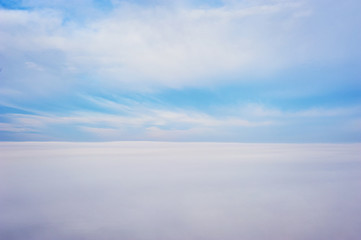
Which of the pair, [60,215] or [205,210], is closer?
[60,215]

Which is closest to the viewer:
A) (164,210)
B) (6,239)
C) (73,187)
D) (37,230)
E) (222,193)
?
(6,239)

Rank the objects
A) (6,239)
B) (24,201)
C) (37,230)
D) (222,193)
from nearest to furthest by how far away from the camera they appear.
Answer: (6,239)
(37,230)
(24,201)
(222,193)

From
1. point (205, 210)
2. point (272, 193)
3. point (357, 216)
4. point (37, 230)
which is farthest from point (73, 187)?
point (357, 216)

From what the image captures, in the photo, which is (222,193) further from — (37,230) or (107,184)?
(37,230)

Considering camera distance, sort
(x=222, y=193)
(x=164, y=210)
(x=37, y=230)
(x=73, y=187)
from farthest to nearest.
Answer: (x=73, y=187) < (x=222, y=193) < (x=164, y=210) < (x=37, y=230)

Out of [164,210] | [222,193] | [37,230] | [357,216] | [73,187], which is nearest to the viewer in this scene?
[37,230]

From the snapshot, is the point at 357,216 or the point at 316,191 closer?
the point at 357,216

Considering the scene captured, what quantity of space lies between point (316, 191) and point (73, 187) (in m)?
5.94

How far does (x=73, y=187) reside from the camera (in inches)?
201

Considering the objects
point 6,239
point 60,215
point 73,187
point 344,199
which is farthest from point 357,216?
point 73,187

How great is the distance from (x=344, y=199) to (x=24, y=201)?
6418 mm

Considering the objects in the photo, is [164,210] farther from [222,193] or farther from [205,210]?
[222,193]

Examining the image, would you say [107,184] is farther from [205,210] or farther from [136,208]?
[205,210]

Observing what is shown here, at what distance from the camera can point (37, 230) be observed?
2850mm
